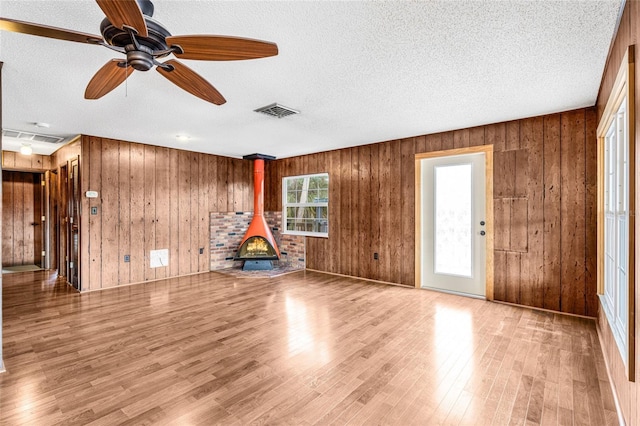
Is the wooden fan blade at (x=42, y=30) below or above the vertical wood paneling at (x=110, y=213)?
above

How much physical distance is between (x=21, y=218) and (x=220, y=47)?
327 inches

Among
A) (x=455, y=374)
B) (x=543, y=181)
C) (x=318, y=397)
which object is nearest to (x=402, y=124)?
(x=543, y=181)

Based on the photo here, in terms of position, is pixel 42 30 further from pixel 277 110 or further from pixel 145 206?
pixel 145 206

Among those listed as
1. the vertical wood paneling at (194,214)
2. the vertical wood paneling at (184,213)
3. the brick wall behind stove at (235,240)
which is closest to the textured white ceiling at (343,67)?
the vertical wood paneling at (184,213)

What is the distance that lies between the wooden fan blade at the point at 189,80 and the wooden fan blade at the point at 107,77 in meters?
0.26

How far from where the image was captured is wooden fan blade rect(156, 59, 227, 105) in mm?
2004

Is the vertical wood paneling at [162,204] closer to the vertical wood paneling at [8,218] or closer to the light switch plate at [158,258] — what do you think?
the light switch plate at [158,258]

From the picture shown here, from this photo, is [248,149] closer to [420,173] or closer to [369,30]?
[420,173]

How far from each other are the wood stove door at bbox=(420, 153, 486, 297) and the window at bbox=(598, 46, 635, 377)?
1418 millimetres

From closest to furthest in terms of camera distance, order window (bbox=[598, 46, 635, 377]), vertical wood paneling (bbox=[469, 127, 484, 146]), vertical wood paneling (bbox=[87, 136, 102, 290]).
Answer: window (bbox=[598, 46, 635, 377])
vertical wood paneling (bbox=[469, 127, 484, 146])
vertical wood paneling (bbox=[87, 136, 102, 290])

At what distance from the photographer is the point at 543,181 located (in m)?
3.86

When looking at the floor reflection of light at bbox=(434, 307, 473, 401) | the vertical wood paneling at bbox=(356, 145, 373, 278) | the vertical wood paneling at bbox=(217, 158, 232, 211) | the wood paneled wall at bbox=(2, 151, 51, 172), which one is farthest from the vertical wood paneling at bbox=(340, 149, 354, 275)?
the wood paneled wall at bbox=(2, 151, 51, 172)

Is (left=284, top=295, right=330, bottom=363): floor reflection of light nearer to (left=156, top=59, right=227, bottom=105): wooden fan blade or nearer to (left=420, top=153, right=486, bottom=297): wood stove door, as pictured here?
(left=420, top=153, right=486, bottom=297): wood stove door

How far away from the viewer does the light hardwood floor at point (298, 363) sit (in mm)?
1966
